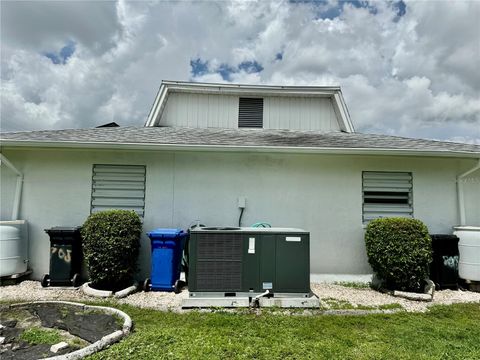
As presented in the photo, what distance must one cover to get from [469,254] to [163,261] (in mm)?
6312

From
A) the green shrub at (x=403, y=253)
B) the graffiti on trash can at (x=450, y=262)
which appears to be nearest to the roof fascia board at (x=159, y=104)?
the green shrub at (x=403, y=253)

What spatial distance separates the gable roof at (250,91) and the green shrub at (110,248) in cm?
502

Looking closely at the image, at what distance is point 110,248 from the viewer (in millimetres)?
5758

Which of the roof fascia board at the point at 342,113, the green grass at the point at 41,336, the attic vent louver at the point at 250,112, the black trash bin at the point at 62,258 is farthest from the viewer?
the attic vent louver at the point at 250,112

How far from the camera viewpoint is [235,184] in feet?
22.7

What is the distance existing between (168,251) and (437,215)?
241 inches

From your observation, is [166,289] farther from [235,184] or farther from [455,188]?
[455,188]

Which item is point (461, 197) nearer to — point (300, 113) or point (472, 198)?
point (472, 198)

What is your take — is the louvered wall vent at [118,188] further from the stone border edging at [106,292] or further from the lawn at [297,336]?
the lawn at [297,336]

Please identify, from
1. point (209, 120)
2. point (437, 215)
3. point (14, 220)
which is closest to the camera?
point (14, 220)

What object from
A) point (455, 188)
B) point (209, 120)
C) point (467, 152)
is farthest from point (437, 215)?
point (209, 120)

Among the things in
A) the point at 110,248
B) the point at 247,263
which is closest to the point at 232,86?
the point at 110,248

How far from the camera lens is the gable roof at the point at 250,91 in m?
10.3

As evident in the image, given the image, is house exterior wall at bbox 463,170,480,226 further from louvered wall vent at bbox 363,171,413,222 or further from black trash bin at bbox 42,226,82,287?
black trash bin at bbox 42,226,82,287
